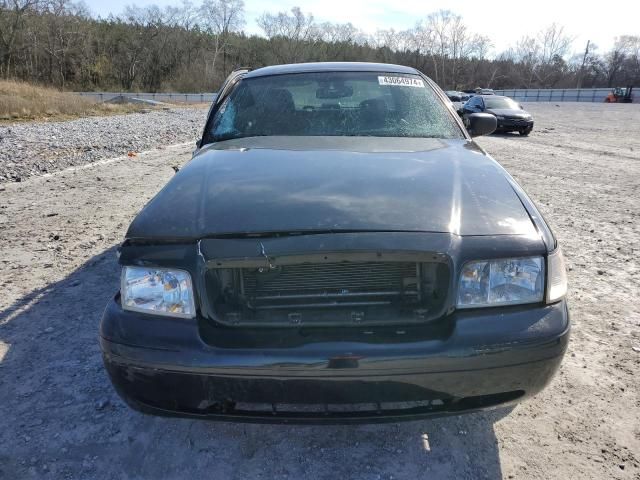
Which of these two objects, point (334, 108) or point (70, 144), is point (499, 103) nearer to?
point (70, 144)

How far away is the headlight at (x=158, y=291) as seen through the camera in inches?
70.0

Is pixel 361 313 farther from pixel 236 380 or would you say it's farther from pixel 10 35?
pixel 10 35

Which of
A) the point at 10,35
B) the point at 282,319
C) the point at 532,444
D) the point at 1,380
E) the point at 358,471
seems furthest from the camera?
the point at 10,35

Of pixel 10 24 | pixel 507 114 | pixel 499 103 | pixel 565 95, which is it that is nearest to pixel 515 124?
pixel 507 114

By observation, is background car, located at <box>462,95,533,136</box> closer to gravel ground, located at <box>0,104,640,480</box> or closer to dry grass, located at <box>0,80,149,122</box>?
gravel ground, located at <box>0,104,640,480</box>

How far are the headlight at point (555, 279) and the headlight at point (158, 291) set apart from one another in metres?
1.34

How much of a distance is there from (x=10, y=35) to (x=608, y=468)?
67026 mm

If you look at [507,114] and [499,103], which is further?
[499,103]

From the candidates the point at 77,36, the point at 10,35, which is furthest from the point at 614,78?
the point at 10,35

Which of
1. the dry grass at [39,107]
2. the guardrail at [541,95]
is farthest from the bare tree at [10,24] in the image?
the dry grass at [39,107]

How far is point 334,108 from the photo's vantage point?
3299 millimetres

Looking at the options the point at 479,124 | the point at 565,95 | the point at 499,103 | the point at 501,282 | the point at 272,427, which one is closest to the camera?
the point at 501,282

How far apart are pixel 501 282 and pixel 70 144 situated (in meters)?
11.2

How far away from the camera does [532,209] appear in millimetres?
2027
